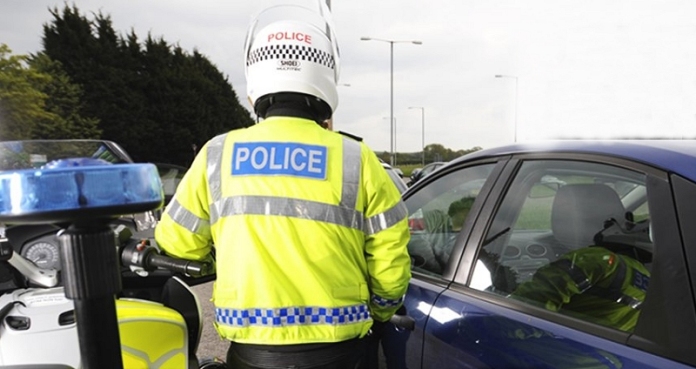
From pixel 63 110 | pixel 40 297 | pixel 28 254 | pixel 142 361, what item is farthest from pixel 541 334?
pixel 63 110

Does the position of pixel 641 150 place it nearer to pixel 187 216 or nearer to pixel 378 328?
pixel 378 328

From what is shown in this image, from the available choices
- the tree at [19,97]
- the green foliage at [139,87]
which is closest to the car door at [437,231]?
the tree at [19,97]

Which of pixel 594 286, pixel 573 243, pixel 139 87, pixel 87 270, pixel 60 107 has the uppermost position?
pixel 139 87

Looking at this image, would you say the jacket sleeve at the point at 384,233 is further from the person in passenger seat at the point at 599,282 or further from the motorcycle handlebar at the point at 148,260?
the motorcycle handlebar at the point at 148,260

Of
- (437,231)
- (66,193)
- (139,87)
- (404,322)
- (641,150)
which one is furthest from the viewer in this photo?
(139,87)

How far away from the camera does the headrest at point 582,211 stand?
1804 mm

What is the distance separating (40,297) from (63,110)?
1213 inches

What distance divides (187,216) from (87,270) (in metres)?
1.10

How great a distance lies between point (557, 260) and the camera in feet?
6.41

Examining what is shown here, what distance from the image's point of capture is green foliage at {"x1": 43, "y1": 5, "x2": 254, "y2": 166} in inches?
1250

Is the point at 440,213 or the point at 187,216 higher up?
the point at 187,216

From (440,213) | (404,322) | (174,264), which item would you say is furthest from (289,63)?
(440,213)

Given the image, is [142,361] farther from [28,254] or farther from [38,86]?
[38,86]

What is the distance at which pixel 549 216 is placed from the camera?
2086 millimetres
